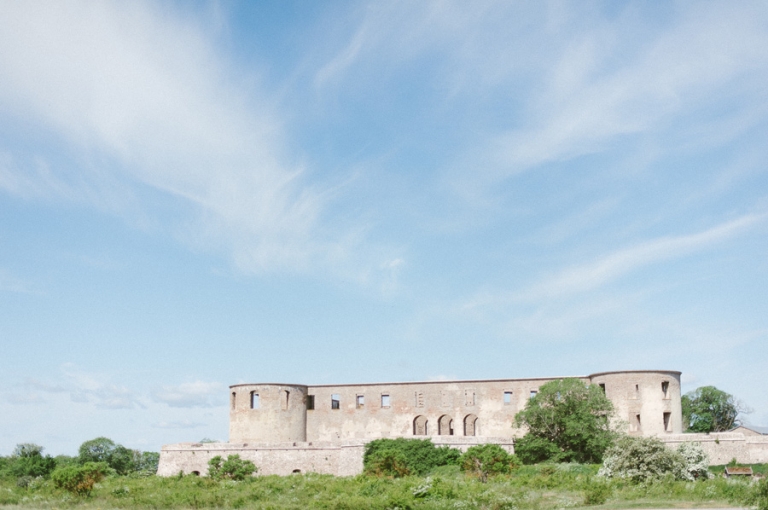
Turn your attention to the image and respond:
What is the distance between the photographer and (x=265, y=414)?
4678 cm

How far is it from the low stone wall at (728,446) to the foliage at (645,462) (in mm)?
10550

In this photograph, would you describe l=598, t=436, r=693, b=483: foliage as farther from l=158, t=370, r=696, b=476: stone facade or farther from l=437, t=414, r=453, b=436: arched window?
l=437, t=414, r=453, b=436: arched window

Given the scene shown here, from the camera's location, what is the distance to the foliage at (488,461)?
35656mm

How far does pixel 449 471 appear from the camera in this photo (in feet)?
122

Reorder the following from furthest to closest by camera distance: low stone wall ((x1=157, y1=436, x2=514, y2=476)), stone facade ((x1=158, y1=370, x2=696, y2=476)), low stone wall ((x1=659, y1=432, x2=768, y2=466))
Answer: stone facade ((x1=158, y1=370, x2=696, y2=476))
low stone wall ((x1=157, y1=436, x2=514, y2=476))
low stone wall ((x1=659, y1=432, x2=768, y2=466))

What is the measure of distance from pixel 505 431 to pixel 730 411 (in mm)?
25976

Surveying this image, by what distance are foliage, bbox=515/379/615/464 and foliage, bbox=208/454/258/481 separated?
1441cm

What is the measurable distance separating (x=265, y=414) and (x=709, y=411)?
36.8 metres

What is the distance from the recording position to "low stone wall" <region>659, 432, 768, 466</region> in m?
40.4

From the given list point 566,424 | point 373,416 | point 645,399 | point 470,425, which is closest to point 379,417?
point 373,416

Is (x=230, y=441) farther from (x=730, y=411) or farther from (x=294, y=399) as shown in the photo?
(x=730, y=411)

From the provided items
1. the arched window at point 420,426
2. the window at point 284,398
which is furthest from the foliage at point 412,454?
the arched window at point 420,426

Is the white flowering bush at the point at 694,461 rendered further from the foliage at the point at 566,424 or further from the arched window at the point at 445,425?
the arched window at the point at 445,425

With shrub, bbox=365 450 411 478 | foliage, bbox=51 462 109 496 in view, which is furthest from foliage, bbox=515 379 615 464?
foliage, bbox=51 462 109 496
